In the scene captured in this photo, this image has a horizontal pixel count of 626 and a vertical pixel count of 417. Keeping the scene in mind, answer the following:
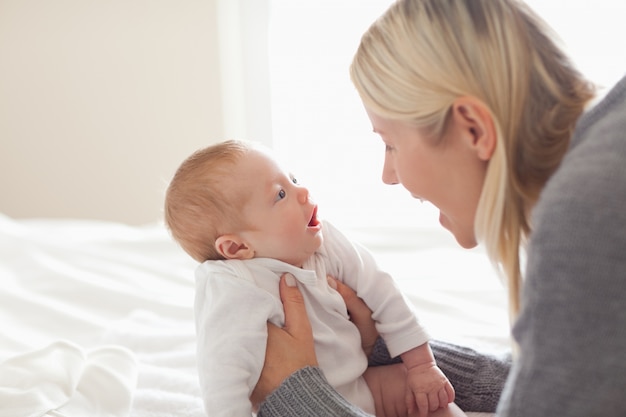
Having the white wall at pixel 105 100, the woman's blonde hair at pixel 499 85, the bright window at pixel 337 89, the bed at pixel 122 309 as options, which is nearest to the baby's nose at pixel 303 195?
the woman's blonde hair at pixel 499 85

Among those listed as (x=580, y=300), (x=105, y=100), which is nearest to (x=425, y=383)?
(x=580, y=300)


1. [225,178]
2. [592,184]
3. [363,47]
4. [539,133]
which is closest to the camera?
[592,184]

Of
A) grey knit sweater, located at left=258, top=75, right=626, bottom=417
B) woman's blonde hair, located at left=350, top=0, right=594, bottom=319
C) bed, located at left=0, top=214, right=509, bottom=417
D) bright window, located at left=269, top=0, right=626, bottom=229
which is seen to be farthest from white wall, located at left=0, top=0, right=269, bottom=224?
grey knit sweater, located at left=258, top=75, right=626, bottom=417

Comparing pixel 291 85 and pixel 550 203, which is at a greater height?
pixel 550 203

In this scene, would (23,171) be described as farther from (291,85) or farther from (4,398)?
(4,398)

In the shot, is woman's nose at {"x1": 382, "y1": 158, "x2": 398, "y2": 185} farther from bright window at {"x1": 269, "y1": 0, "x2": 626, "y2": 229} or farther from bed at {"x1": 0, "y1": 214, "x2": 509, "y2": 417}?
bright window at {"x1": 269, "y1": 0, "x2": 626, "y2": 229}

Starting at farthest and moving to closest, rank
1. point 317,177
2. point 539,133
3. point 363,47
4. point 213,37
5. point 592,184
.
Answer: point 317,177
point 213,37
point 363,47
point 539,133
point 592,184

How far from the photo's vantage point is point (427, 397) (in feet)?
4.28

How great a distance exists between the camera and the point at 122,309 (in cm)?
191

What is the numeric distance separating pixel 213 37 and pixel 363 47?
2018 millimetres

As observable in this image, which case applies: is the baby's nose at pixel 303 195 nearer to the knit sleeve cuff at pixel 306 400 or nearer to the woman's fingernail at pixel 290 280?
the woman's fingernail at pixel 290 280

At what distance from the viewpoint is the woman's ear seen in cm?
104

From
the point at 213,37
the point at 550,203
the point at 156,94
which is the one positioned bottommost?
the point at 156,94

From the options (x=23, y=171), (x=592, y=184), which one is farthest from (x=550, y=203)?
(x=23, y=171)
